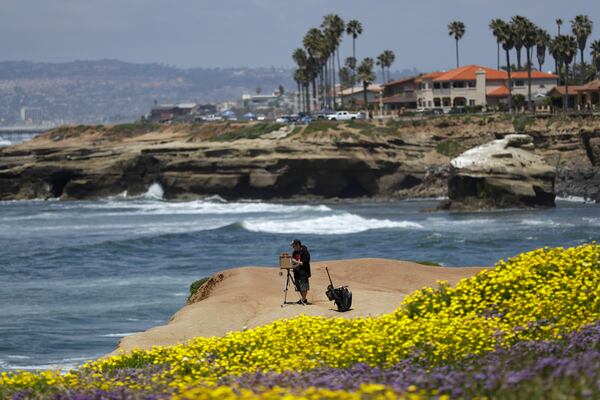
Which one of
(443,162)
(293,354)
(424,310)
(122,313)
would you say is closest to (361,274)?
(122,313)

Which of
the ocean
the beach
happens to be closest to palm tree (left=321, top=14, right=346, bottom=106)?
the ocean

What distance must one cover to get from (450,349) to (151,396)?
3.79m

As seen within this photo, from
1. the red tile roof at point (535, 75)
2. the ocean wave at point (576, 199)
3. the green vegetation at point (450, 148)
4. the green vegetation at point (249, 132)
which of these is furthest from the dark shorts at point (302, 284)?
the red tile roof at point (535, 75)

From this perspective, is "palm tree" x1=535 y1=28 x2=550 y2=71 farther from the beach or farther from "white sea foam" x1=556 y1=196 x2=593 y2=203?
the beach

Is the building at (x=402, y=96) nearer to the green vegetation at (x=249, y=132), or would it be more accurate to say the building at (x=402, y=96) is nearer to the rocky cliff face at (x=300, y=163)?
Result: the green vegetation at (x=249, y=132)

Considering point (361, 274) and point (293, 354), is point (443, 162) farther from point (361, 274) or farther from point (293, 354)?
point (293, 354)

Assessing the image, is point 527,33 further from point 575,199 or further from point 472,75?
point 575,199

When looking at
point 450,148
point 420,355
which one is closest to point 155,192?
point 450,148

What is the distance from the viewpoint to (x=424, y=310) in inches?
644

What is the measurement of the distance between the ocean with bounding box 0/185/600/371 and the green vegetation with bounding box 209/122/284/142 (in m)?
16.0

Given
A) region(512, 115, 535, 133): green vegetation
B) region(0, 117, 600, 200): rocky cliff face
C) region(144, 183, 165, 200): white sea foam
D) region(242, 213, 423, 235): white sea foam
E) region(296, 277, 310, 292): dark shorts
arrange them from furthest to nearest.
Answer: region(144, 183, 165, 200): white sea foam < region(512, 115, 535, 133): green vegetation < region(0, 117, 600, 200): rocky cliff face < region(242, 213, 423, 235): white sea foam < region(296, 277, 310, 292): dark shorts

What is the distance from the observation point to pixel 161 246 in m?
51.0

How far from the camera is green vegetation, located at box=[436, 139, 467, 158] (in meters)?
87.6

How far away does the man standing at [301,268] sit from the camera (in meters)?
22.6
